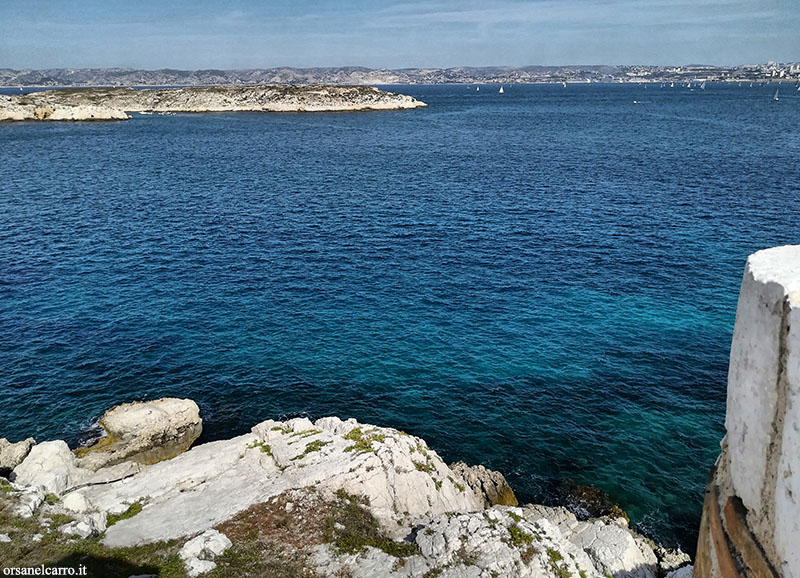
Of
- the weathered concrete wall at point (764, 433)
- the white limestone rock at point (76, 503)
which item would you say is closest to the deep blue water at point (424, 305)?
the white limestone rock at point (76, 503)

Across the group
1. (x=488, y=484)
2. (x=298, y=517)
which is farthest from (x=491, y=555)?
(x=488, y=484)

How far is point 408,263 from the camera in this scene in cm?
6303

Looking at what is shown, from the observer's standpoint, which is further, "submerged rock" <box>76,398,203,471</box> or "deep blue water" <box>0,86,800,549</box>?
"deep blue water" <box>0,86,800,549</box>

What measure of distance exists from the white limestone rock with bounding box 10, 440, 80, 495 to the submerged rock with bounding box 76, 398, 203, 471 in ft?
10.2

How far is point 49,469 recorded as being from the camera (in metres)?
28.7

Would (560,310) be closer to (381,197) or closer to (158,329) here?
(158,329)

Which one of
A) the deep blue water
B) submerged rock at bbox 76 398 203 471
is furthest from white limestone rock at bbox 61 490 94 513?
the deep blue water

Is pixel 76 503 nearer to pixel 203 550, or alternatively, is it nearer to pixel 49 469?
pixel 49 469

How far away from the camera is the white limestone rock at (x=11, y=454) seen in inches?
1191

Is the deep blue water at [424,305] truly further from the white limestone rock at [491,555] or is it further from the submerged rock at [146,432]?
the white limestone rock at [491,555]

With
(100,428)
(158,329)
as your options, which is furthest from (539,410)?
(158,329)

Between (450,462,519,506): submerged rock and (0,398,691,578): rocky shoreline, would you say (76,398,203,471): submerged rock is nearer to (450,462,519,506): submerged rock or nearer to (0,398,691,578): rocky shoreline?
(0,398,691,578): rocky shoreline

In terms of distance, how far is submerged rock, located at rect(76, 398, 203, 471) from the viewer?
34031 millimetres

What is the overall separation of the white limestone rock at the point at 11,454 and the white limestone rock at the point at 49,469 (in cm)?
174
